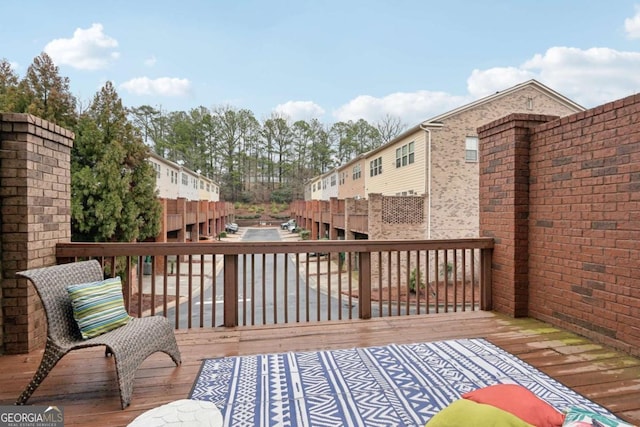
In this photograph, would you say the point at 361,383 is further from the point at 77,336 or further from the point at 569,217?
the point at 569,217

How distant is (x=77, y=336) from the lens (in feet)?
7.79

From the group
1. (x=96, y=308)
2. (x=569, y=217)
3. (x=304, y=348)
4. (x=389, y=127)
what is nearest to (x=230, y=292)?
(x=304, y=348)

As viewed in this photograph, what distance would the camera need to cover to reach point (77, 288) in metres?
2.41

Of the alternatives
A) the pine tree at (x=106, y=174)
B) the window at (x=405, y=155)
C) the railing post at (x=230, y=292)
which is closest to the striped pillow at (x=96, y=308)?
the railing post at (x=230, y=292)

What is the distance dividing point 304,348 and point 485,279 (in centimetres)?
261

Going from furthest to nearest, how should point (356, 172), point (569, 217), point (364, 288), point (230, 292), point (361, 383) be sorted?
point (356, 172) → point (364, 288) → point (230, 292) → point (569, 217) → point (361, 383)

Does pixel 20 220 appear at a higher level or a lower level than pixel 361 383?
higher

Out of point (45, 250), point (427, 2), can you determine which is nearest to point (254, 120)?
point (427, 2)

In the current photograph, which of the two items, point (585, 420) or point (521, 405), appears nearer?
point (585, 420)

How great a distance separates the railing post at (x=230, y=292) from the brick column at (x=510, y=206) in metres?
3.14

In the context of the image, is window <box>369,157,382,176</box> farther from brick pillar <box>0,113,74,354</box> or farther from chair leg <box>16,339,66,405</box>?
chair leg <box>16,339,66,405</box>

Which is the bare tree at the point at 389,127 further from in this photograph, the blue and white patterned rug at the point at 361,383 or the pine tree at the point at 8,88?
the blue and white patterned rug at the point at 361,383

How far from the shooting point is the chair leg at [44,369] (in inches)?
84.1

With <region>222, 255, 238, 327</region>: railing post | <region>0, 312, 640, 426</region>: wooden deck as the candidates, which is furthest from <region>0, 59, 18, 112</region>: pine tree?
<region>222, 255, 238, 327</region>: railing post
